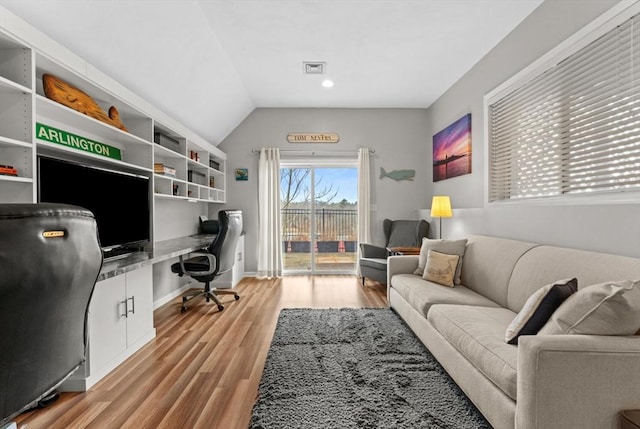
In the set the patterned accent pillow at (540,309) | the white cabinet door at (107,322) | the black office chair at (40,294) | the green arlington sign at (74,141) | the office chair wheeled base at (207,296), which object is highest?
the green arlington sign at (74,141)

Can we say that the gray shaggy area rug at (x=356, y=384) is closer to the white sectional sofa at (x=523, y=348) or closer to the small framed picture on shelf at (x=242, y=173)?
the white sectional sofa at (x=523, y=348)

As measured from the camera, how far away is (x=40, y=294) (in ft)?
2.22

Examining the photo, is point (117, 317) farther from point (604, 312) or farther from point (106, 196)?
point (604, 312)

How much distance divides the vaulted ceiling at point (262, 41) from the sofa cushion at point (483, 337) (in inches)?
99.9

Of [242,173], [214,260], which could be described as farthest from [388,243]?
[214,260]

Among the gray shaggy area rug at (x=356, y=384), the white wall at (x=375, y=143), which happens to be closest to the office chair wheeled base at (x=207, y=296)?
the gray shaggy area rug at (x=356, y=384)

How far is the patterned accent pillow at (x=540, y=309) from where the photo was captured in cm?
161

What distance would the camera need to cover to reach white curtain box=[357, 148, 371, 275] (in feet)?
17.9

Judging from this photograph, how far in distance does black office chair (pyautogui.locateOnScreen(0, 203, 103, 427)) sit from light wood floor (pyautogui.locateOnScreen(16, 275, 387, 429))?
2.33 feet

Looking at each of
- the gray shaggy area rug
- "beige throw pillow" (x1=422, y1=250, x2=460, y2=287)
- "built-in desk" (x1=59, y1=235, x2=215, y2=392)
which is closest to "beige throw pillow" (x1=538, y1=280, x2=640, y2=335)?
the gray shaggy area rug

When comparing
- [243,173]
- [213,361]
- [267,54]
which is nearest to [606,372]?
[213,361]

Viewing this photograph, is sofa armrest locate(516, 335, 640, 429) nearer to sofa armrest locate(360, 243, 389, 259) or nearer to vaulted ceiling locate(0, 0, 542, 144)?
vaulted ceiling locate(0, 0, 542, 144)

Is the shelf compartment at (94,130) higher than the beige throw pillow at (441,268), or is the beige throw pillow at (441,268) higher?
the shelf compartment at (94,130)

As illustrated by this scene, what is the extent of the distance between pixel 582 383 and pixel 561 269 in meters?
0.95
